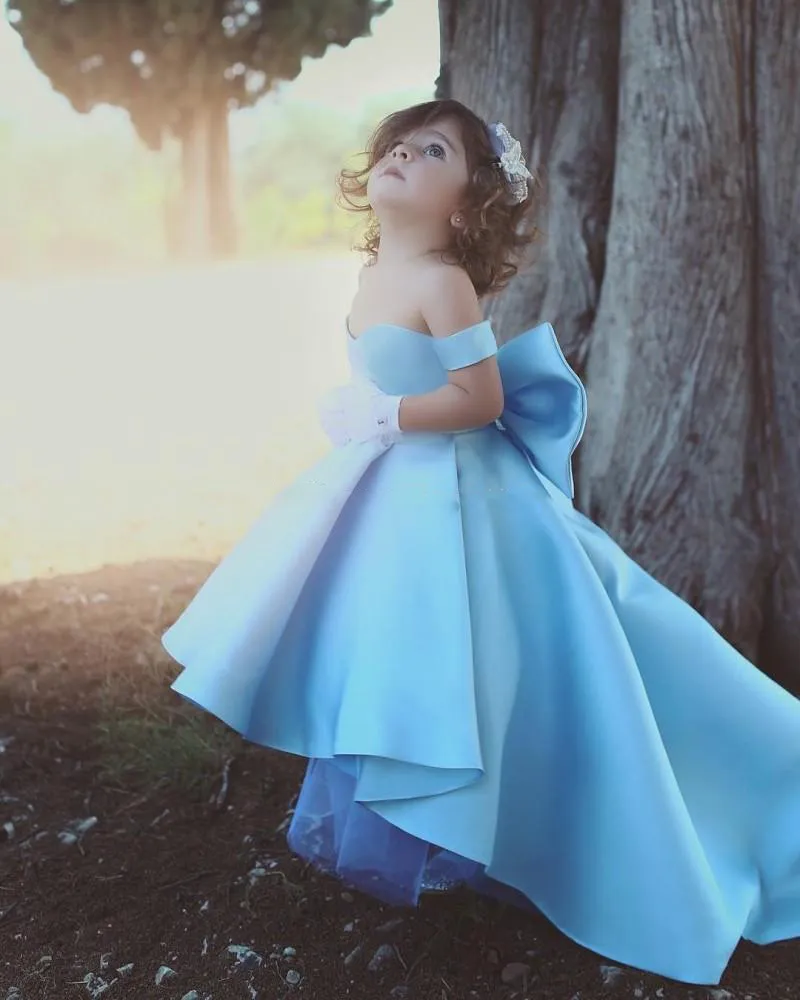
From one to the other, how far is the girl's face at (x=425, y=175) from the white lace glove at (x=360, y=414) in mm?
289

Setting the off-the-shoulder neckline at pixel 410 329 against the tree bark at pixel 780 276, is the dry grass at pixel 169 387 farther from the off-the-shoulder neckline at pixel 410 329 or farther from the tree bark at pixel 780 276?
the off-the-shoulder neckline at pixel 410 329

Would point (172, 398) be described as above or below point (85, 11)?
below

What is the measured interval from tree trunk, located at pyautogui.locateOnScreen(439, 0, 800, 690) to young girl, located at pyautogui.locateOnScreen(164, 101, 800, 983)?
25.9 inches

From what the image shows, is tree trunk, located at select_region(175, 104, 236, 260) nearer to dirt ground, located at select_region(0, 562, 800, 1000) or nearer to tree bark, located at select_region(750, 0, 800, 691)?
dirt ground, located at select_region(0, 562, 800, 1000)

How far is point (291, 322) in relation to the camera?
6.02 meters

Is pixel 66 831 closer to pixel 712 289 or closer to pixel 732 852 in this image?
pixel 732 852

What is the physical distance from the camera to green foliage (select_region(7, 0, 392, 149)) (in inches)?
149

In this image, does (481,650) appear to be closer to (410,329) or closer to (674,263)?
(410,329)

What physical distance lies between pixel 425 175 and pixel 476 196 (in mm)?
97

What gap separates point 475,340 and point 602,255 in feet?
3.15

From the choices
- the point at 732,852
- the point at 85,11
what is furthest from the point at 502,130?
the point at 85,11

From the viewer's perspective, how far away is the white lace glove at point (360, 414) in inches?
68.9

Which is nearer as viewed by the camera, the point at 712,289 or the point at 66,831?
the point at 66,831

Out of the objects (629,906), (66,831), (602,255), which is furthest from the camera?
(602,255)
